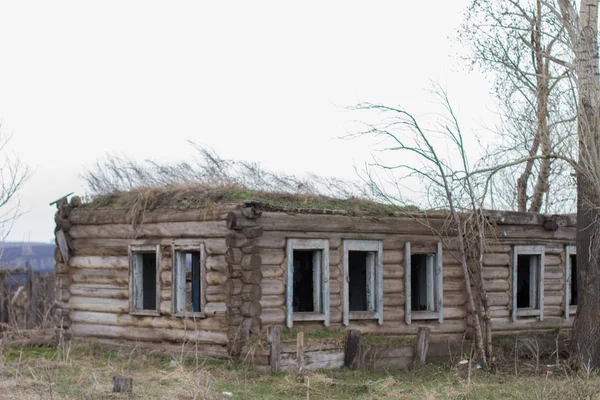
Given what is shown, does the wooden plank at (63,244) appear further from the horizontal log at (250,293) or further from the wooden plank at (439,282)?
the wooden plank at (439,282)

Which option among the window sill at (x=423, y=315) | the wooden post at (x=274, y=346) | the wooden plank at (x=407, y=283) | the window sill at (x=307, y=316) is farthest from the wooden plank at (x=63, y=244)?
the window sill at (x=423, y=315)

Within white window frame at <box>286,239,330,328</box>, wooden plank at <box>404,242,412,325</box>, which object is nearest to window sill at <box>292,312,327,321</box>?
white window frame at <box>286,239,330,328</box>

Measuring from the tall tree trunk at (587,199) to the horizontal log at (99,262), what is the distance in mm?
8340

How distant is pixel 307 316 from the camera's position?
15.2m

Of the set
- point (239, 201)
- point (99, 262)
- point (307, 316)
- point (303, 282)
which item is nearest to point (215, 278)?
point (239, 201)

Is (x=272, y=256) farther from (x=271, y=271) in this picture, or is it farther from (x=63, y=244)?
(x=63, y=244)

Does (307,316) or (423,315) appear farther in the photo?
(423,315)

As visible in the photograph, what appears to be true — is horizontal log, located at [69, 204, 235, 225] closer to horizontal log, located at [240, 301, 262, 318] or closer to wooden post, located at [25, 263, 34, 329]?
horizontal log, located at [240, 301, 262, 318]

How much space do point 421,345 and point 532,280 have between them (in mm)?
4297

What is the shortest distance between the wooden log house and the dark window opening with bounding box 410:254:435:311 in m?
0.03

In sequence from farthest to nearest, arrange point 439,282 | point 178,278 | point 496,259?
point 496,259 < point 439,282 < point 178,278

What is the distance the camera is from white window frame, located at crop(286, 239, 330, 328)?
15.0 m

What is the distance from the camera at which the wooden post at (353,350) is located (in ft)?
47.9

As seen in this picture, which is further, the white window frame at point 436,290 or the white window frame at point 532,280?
the white window frame at point 532,280
